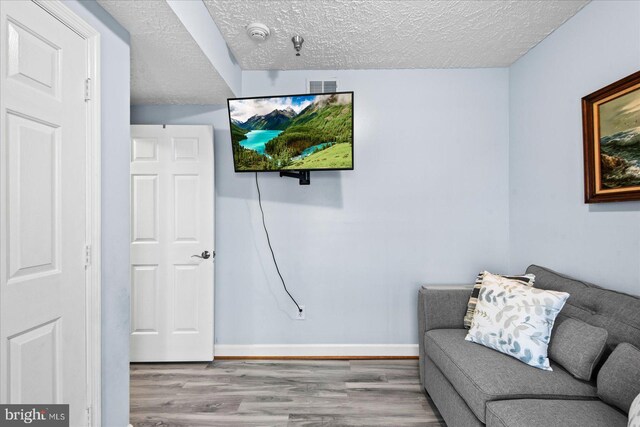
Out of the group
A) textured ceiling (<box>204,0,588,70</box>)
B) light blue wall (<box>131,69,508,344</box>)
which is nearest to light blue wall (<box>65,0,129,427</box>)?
textured ceiling (<box>204,0,588,70</box>)

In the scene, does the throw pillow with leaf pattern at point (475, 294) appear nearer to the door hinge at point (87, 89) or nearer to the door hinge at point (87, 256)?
the door hinge at point (87, 256)

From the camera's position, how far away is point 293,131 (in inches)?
96.4

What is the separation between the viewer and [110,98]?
1.63 meters

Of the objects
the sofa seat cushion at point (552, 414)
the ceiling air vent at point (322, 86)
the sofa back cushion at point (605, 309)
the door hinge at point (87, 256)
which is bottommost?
the sofa seat cushion at point (552, 414)

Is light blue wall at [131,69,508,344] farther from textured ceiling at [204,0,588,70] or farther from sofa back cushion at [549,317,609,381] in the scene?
sofa back cushion at [549,317,609,381]

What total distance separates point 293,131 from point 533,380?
6.76 ft

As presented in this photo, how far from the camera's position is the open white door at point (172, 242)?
2.85m

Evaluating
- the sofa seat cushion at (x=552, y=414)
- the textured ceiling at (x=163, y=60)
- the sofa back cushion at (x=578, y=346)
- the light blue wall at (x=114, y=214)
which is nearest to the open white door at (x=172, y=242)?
the textured ceiling at (x=163, y=60)

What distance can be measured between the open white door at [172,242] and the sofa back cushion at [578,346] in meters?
2.49

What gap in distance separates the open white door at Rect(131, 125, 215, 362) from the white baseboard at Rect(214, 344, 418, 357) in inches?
11.2

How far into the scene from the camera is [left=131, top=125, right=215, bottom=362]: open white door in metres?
2.85

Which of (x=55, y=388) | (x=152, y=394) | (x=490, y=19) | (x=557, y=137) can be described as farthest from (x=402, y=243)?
(x=55, y=388)

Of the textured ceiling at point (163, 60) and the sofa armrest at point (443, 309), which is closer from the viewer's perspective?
the textured ceiling at point (163, 60)

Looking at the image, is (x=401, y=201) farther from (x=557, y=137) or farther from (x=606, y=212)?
(x=606, y=212)
